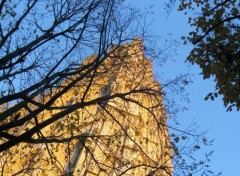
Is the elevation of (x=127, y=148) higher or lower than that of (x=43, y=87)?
higher

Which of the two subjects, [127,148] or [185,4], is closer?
[185,4]

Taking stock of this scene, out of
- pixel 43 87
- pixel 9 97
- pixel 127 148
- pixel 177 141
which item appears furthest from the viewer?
pixel 127 148

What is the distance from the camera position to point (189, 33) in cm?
923

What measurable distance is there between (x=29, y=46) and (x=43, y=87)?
1421mm

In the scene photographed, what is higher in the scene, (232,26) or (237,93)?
(232,26)

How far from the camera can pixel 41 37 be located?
31.9ft

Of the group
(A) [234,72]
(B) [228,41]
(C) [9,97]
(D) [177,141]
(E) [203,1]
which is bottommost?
(C) [9,97]

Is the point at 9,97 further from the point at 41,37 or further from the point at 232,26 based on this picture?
the point at 232,26

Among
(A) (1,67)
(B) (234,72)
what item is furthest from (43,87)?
(B) (234,72)

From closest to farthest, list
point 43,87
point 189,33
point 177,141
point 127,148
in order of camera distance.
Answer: point 43,87 < point 189,33 < point 177,141 < point 127,148

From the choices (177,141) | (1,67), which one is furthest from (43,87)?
(177,141)

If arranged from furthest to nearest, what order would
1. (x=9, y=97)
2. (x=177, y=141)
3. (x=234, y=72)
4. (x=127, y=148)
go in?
(x=127, y=148) < (x=177, y=141) < (x=234, y=72) < (x=9, y=97)

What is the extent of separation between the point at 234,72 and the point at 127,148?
784 centimetres

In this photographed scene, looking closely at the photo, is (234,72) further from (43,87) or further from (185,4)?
(43,87)
